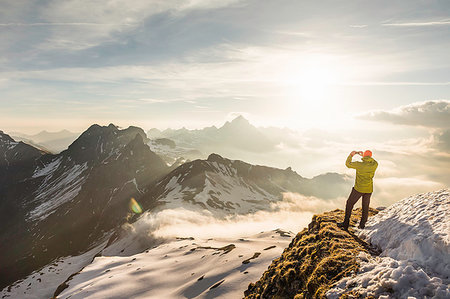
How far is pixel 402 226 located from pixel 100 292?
155 ft

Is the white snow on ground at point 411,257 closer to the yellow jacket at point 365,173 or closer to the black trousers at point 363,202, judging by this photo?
the black trousers at point 363,202

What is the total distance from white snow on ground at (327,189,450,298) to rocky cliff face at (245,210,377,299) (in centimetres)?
72

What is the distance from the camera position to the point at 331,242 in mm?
13250

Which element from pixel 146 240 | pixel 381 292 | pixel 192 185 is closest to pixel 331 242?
pixel 381 292

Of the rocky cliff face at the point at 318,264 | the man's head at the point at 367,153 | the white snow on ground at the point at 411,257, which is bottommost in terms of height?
the rocky cliff face at the point at 318,264

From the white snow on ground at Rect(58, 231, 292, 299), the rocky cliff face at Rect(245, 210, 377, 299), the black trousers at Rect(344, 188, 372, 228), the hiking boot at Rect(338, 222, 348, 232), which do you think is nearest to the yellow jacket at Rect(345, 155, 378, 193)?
the black trousers at Rect(344, 188, 372, 228)

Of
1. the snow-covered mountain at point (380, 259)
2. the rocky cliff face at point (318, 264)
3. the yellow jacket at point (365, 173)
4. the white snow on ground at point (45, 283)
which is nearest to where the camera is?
the snow-covered mountain at point (380, 259)

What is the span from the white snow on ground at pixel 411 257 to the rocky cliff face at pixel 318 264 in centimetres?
72

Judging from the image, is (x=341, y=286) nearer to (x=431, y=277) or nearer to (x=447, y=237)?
(x=431, y=277)

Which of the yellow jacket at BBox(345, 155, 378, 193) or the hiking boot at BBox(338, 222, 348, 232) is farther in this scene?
the hiking boot at BBox(338, 222, 348, 232)

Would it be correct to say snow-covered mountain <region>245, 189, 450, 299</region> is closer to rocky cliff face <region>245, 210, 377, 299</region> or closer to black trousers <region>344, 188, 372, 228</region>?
rocky cliff face <region>245, 210, 377, 299</region>

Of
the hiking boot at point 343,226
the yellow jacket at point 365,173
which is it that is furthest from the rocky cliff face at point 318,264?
the yellow jacket at point 365,173

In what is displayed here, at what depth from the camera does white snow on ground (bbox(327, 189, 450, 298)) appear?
8.05m

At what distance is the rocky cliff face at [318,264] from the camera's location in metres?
10.9
